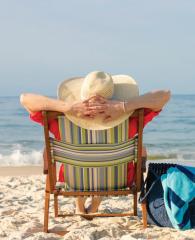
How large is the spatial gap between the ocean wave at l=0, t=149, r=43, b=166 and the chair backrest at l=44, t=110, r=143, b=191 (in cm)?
575

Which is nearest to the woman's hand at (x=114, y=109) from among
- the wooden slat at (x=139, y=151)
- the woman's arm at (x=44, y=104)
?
the wooden slat at (x=139, y=151)

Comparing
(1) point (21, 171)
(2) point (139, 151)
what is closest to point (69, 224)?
(2) point (139, 151)

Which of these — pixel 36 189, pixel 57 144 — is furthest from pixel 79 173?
pixel 36 189

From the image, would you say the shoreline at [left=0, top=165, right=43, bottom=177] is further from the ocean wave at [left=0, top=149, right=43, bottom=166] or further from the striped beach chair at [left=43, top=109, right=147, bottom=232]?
the striped beach chair at [left=43, top=109, right=147, bottom=232]

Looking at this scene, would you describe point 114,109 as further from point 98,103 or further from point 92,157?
point 92,157

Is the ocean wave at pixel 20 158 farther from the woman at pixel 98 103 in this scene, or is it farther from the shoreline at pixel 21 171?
the woman at pixel 98 103

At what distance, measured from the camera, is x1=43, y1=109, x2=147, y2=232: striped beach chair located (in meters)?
3.26

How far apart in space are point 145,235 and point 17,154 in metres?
7.31

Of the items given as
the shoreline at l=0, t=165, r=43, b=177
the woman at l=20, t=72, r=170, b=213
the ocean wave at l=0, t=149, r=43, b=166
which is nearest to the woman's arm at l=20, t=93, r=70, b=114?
the woman at l=20, t=72, r=170, b=213

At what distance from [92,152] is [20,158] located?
660 cm

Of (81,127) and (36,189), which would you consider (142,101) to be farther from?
(36,189)

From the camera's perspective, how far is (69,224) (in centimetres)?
355

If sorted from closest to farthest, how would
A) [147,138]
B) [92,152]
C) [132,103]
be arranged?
[132,103] → [92,152] → [147,138]

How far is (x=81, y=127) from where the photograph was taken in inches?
128
